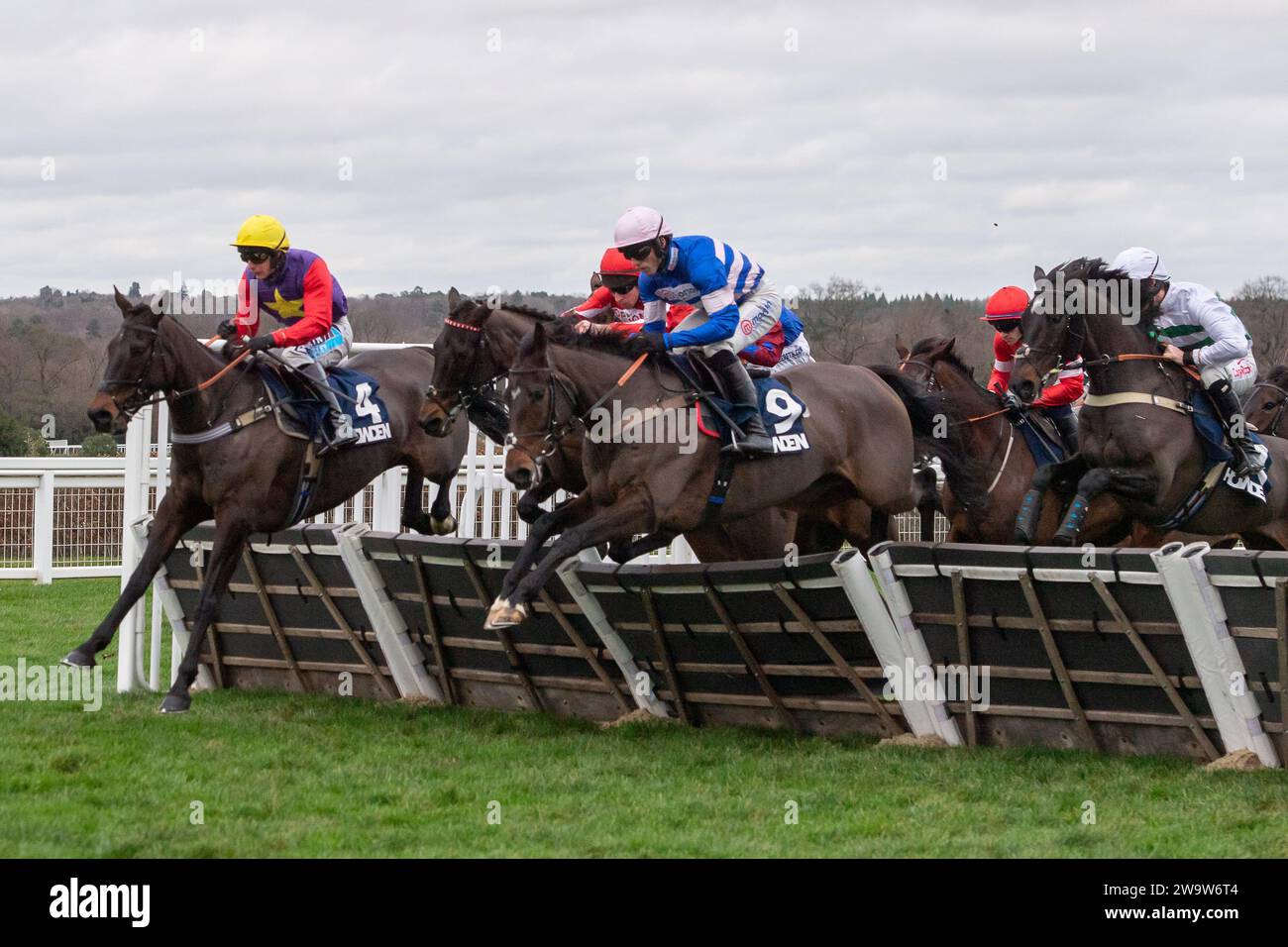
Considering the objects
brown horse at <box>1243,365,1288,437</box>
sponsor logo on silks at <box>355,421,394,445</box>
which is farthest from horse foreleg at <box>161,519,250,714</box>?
brown horse at <box>1243,365,1288,437</box>

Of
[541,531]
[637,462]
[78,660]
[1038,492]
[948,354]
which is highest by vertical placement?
[948,354]

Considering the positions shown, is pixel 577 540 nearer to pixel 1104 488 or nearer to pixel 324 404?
pixel 324 404

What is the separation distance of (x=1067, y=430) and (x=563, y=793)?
4498mm

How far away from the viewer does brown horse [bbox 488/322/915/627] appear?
6.68m

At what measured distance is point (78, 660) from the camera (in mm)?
7176

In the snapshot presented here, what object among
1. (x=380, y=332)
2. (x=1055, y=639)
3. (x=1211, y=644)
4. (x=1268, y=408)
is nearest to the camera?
(x=1211, y=644)

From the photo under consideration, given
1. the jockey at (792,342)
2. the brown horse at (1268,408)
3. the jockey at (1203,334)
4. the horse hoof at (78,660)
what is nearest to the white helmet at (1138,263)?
the jockey at (1203,334)

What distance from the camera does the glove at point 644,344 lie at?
7070 mm

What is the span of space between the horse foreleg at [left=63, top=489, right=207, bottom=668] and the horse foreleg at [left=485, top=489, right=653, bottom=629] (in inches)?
73.9

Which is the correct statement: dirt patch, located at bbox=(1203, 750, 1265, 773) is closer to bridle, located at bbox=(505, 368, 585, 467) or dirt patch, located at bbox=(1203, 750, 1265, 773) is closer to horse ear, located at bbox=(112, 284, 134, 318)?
bridle, located at bbox=(505, 368, 585, 467)

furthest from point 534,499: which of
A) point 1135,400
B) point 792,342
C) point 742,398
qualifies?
point 1135,400

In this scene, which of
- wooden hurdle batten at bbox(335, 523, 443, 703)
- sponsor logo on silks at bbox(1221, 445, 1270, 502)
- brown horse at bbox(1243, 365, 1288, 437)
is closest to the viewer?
wooden hurdle batten at bbox(335, 523, 443, 703)
